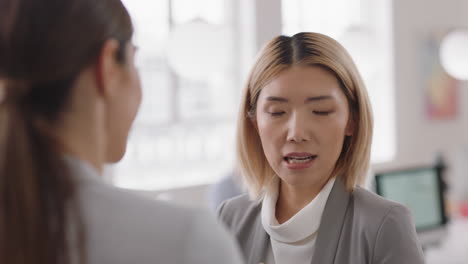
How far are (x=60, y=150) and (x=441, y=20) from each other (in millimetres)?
4895

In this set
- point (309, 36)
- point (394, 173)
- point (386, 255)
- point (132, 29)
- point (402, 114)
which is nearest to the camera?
point (132, 29)

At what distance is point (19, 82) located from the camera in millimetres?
601

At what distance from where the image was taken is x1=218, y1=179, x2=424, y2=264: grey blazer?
996 millimetres

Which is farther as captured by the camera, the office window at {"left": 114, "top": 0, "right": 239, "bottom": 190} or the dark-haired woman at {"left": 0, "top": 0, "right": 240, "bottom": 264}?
the office window at {"left": 114, "top": 0, "right": 239, "bottom": 190}

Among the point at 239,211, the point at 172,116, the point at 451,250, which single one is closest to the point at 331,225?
the point at 239,211

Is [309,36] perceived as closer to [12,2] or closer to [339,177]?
[339,177]

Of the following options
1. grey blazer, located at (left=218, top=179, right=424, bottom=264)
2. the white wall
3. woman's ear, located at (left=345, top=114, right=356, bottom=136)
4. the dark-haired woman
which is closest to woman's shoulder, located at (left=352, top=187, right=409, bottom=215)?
grey blazer, located at (left=218, top=179, right=424, bottom=264)

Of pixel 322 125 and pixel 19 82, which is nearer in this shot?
pixel 19 82

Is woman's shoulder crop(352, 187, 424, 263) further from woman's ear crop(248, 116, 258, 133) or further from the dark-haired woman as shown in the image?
the dark-haired woman

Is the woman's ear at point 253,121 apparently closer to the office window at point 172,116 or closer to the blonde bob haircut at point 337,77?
the blonde bob haircut at point 337,77

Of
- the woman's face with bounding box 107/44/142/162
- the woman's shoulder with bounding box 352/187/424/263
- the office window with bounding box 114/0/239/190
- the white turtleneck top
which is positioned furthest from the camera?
the office window with bounding box 114/0/239/190

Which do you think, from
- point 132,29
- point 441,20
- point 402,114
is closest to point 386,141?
point 402,114

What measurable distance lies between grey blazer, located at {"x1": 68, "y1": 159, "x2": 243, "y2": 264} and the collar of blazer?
1.48 ft

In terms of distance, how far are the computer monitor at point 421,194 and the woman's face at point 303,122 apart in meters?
1.79
